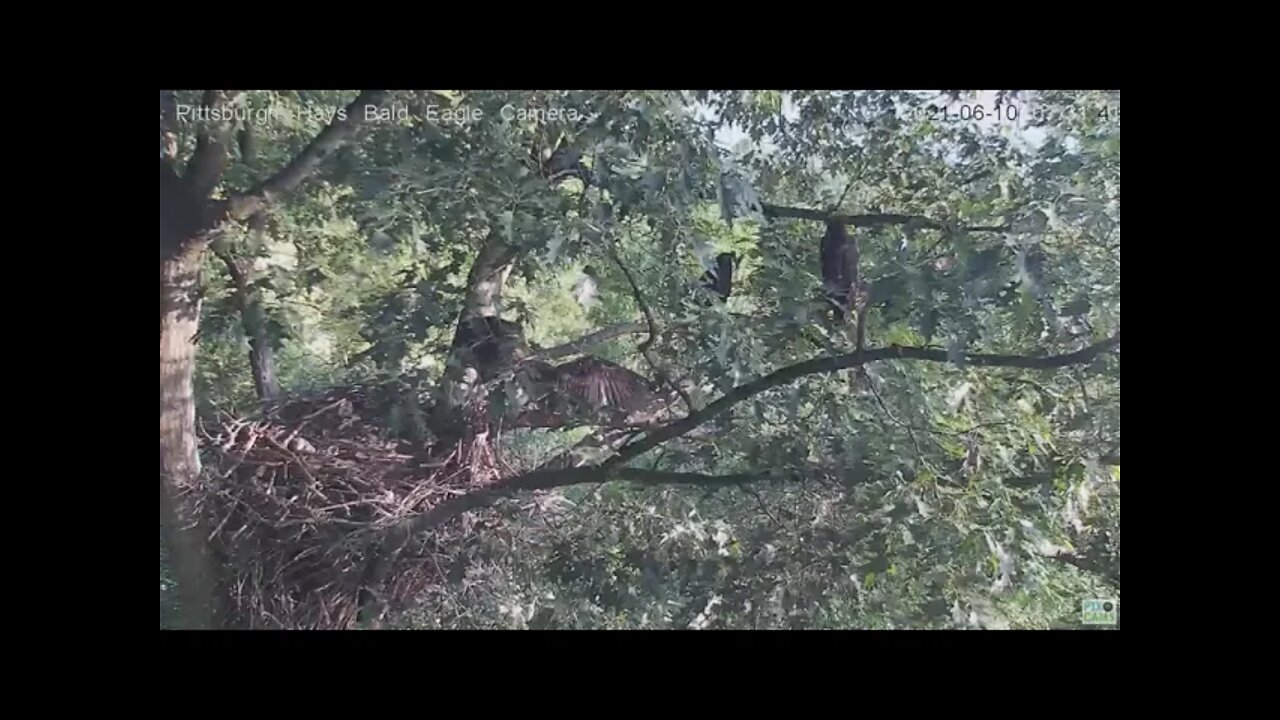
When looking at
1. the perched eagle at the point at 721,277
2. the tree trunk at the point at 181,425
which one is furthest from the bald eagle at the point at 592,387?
the tree trunk at the point at 181,425

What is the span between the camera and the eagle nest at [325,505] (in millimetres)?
1854

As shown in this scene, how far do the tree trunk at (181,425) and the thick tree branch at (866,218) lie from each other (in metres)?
1.33

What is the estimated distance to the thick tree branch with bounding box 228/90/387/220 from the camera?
1.84 meters

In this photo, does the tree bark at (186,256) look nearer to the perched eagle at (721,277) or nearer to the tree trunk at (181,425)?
the tree trunk at (181,425)

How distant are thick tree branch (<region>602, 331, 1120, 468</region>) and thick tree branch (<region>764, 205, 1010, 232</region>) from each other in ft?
0.95

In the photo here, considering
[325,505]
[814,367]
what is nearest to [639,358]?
[814,367]

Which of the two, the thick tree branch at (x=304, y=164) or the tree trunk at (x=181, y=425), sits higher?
the thick tree branch at (x=304, y=164)

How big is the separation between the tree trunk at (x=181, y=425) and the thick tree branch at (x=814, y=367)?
37.0 inches

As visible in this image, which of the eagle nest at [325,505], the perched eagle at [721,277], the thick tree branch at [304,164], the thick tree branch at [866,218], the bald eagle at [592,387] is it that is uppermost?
the thick tree branch at [304,164]

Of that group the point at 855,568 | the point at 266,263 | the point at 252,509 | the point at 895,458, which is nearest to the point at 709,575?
the point at 855,568

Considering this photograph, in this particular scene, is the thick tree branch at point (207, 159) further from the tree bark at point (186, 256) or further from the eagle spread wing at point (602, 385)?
the eagle spread wing at point (602, 385)

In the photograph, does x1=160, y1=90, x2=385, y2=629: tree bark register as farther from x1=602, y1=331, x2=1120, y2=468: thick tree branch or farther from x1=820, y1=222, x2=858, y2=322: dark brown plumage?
x1=820, y1=222, x2=858, y2=322: dark brown plumage

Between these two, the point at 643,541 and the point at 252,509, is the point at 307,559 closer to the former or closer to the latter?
the point at 252,509

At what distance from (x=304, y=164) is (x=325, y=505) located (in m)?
0.77
